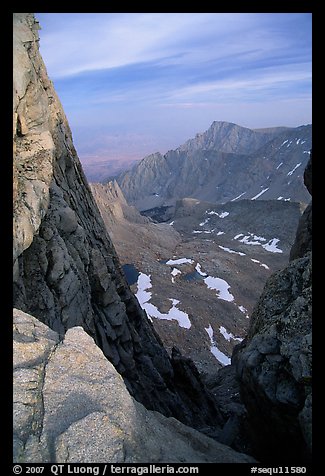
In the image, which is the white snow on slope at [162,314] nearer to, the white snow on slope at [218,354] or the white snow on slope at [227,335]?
the white snow on slope at [218,354]

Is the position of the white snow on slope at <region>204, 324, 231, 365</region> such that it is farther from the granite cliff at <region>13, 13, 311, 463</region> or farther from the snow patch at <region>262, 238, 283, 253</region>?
the snow patch at <region>262, 238, 283, 253</region>

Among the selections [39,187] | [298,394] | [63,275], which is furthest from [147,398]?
[39,187]

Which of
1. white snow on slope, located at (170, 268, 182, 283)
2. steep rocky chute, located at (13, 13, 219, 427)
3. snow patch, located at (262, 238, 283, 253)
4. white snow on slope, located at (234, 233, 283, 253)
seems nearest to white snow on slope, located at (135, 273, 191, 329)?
white snow on slope, located at (170, 268, 182, 283)

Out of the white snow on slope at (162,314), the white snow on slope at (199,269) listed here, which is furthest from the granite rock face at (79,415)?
the white snow on slope at (199,269)
